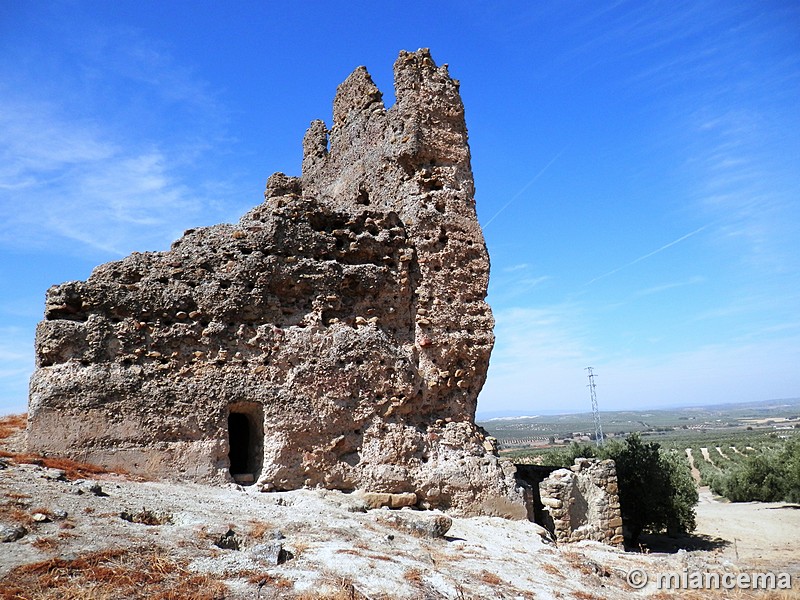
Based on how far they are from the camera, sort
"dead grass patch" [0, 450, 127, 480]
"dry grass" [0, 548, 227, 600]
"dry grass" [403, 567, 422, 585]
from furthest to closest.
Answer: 1. "dead grass patch" [0, 450, 127, 480]
2. "dry grass" [403, 567, 422, 585]
3. "dry grass" [0, 548, 227, 600]

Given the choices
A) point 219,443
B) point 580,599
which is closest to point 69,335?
point 219,443

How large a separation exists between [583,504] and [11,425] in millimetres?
9219

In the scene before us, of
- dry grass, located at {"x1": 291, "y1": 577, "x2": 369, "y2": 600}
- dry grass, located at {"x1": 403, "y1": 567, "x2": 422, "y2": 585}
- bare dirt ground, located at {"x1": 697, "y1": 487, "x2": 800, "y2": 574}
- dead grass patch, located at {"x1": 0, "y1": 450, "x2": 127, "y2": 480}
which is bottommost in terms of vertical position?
bare dirt ground, located at {"x1": 697, "y1": 487, "x2": 800, "y2": 574}

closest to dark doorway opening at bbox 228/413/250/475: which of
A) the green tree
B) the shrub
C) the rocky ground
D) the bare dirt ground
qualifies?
Result: the rocky ground

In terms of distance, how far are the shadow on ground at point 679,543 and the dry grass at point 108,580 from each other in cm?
1281

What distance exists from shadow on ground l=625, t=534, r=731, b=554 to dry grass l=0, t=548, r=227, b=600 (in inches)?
504

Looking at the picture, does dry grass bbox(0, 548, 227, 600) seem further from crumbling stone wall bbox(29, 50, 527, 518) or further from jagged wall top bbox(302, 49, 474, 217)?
jagged wall top bbox(302, 49, 474, 217)

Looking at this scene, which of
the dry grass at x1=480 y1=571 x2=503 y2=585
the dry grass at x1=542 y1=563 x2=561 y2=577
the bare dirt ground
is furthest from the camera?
the bare dirt ground

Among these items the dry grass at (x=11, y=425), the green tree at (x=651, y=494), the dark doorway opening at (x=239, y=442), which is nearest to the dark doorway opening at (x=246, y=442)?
the dark doorway opening at (x=239, y=442)

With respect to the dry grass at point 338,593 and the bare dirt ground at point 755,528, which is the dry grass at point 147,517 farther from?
the bare dirt ground at point 755,528

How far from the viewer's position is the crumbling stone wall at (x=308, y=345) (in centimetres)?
768

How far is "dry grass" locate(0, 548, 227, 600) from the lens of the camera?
12.8 feet

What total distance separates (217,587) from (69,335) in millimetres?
4802

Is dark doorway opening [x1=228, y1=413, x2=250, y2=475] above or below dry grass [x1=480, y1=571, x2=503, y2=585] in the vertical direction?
above
